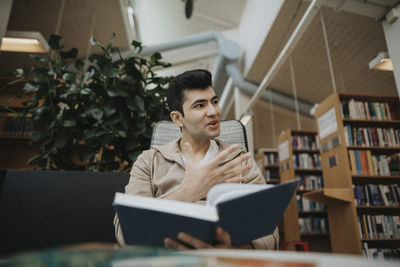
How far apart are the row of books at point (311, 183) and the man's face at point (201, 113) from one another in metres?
3.87

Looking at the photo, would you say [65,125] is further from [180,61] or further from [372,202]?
[180,61]

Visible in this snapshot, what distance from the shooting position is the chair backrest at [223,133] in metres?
1.43

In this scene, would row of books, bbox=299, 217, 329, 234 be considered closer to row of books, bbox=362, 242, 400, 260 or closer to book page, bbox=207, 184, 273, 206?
row of books, bbox=362, 242, 400, 260

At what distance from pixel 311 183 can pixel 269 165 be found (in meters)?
1.23

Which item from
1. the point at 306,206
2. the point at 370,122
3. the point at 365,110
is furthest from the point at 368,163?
the point at 306,206

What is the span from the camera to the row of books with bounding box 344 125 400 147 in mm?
3213

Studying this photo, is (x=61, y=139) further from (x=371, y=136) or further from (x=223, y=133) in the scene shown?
(x=371, y=136)

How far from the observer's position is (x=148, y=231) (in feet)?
2.21

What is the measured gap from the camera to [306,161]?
462 cm

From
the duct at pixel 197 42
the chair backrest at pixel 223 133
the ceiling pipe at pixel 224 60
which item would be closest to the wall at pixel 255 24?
the ceiling pipe at pixel 224 60

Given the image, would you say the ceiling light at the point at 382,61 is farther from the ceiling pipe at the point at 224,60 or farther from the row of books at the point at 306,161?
the ceiling pipe at the point at 224,60

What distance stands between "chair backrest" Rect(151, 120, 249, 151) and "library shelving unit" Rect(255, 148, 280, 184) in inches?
171

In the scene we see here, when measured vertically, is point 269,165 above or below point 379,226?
above

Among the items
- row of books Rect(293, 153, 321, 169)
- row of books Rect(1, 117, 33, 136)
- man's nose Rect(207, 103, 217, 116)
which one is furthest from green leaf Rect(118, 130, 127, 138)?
row of books Rect(293, 153, 321, 169)
